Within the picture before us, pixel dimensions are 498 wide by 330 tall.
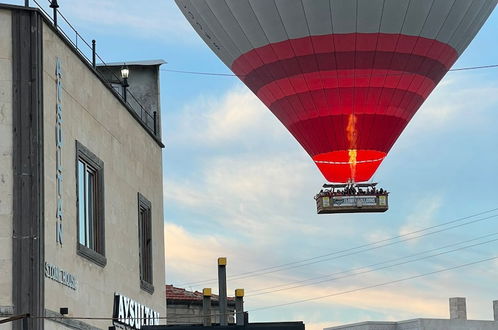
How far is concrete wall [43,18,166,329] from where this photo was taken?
28.0 metres

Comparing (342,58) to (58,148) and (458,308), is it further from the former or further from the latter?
(458,308)

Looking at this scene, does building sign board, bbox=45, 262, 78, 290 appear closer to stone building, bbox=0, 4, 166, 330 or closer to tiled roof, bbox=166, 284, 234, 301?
stone building, bbox=0, 4, 166, 330

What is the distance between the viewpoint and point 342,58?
37.4m

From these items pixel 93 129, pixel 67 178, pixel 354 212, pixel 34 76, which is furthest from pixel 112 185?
pixel 354 212

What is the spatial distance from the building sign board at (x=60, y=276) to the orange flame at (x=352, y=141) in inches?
500

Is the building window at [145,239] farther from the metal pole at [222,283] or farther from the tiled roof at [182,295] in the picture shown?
the tiled roof at [182,295]

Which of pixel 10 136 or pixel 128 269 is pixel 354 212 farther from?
pixel 10 136

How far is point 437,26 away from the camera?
1462 inches

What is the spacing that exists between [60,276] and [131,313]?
6.48 m

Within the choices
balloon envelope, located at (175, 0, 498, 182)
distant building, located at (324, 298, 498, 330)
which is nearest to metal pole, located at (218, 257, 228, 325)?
balloon envelope, located at (175, 0, 498, 182)

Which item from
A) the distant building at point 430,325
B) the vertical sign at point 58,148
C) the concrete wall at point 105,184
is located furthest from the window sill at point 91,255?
the distant building at point 430,325

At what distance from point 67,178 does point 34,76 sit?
9.19 feet

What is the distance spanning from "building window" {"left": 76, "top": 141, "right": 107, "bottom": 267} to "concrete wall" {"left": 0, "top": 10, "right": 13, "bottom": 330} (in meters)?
3.42

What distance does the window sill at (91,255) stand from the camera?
29.7 metres
